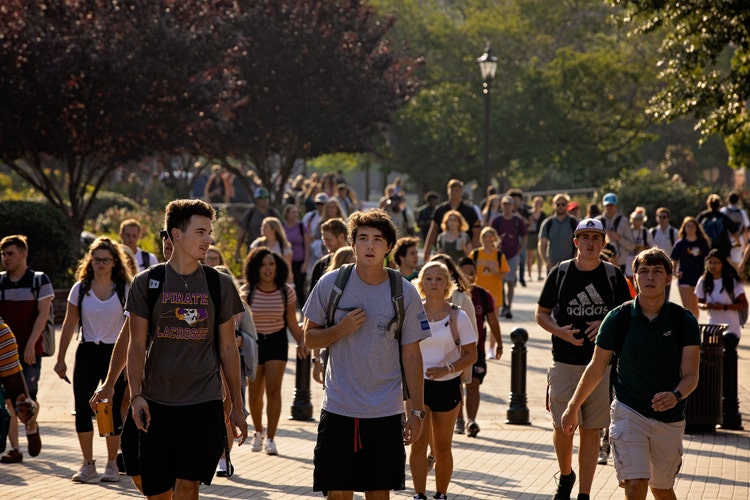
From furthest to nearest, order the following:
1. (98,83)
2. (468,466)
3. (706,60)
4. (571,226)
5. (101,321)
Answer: (98,83) < (571,226) < (706,60) < (468,466) < (101,321)

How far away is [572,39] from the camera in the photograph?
177 ft

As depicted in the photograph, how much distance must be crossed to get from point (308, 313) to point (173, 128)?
669 inches

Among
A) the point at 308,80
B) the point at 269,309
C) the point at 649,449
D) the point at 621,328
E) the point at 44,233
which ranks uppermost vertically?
the point at 308,80

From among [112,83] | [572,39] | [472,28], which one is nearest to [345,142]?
[112,83]

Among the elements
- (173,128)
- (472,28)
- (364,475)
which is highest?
(472,28)

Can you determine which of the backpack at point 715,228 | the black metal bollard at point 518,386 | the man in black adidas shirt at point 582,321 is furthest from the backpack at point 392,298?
the backpack at point 715,228

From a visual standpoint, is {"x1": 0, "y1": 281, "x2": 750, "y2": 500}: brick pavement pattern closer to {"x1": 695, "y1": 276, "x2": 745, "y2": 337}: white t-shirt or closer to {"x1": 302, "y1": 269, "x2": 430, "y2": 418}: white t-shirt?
{"x1": 695, "y1": 276, "x2": 745, "y2": 337}: white t-shirt

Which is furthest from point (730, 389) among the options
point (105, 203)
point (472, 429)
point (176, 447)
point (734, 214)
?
point (105, 203)

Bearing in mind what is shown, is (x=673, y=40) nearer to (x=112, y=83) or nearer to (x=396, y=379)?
(x=112, y=83)

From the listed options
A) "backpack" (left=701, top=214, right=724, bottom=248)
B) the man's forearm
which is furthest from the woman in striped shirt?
"backpack" (left=701, top=214, right=724, bottom=248)

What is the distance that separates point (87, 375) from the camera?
393 inches

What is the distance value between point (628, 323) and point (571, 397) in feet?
5.22

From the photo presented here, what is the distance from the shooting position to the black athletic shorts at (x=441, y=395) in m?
8.88

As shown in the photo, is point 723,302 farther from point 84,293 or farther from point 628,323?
point 628,323
